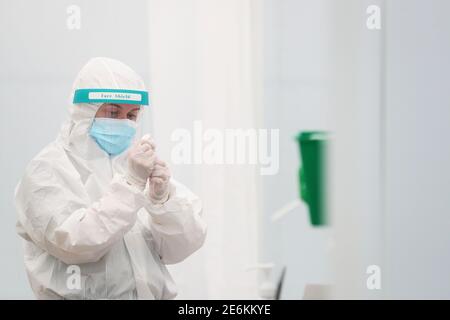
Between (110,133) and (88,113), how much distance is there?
76 millimetres

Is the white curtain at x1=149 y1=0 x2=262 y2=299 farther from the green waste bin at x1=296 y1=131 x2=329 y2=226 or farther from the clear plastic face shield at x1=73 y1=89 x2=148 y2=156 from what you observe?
the green waste bin at x1=296 y1=131 x2=329 y2=226

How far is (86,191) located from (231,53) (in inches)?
35.1

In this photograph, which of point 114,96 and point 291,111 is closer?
point 114,96

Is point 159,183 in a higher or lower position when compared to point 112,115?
lower

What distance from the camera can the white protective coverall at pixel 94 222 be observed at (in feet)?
4.74

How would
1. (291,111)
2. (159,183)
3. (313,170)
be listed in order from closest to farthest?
1. (313,170)
2. (159,183)
3. (291,111)

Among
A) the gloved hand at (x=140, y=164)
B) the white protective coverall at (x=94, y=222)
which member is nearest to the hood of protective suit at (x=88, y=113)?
the white protective coverall at (x=94, y=222)

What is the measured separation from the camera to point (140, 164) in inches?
58.4

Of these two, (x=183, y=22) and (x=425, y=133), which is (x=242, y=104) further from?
(x=425, y=133)

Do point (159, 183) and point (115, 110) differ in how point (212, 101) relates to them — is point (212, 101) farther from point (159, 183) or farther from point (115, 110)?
point (159, 183)

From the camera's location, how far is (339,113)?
945mm

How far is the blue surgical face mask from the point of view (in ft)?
5.29

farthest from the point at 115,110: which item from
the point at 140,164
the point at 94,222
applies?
the point at 94,222

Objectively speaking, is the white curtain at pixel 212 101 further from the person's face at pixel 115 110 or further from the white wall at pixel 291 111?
the person's face at pixel 115 110
